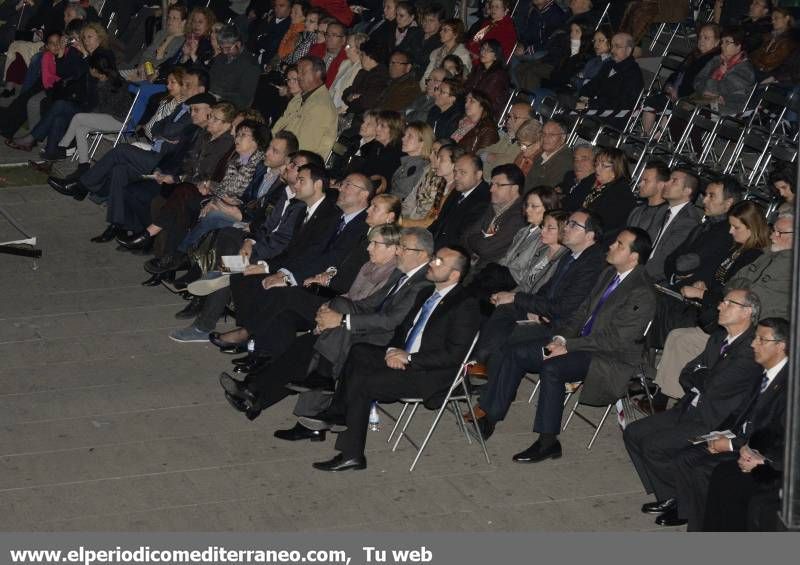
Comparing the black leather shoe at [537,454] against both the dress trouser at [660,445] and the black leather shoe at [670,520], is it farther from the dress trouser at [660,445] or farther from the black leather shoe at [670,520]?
the black leather shoe at [670,520]

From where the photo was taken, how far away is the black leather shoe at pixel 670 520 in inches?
317

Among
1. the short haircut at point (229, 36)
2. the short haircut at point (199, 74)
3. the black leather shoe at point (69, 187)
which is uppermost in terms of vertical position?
the short haircut at point (229, 36)

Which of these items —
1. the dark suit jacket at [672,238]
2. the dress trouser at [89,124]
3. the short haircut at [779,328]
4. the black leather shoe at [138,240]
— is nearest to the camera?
the short haircut at [779,328]

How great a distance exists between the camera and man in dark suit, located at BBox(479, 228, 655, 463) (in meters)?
8.80

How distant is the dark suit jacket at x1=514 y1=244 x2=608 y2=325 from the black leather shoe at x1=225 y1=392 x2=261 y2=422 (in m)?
1.77

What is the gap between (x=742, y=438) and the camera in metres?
7.82

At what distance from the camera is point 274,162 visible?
Answer: 38.7 feet

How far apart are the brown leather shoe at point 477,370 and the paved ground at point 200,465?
0.41 meters

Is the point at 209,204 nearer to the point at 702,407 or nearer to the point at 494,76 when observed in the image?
the point at 494,76

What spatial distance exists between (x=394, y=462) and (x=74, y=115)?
7682mm

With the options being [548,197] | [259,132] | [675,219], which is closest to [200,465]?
[548,197]

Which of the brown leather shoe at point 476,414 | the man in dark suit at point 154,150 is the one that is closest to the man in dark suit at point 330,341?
the brown leather shoe at point 476,414

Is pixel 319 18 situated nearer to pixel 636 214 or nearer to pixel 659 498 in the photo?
pixel 636 214

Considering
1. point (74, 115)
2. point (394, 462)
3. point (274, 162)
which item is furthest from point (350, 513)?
point (74, 115)
